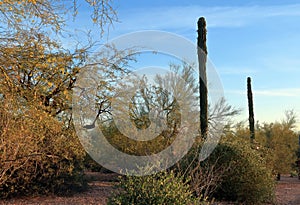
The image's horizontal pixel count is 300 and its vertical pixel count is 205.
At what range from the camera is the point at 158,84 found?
14.5 meters

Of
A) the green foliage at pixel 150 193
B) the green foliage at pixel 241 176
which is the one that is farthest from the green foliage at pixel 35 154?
the green foliage at pixel 241 176

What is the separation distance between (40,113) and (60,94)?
11.7ft

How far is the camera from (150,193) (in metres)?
5.93

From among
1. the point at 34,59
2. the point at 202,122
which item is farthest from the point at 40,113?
the point at 202,122

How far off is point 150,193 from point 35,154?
11.9ft

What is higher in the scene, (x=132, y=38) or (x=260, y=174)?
(x=132, y=38)

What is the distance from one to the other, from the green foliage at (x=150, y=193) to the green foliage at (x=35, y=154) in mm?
2349

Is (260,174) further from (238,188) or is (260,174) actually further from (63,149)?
(63,149)

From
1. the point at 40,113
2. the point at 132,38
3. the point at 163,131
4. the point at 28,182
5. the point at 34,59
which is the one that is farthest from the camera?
the point at 163,131

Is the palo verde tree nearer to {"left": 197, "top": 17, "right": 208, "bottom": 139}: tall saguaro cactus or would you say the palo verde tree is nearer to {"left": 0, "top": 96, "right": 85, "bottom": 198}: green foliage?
{"left": 0, "top": 96, "right": 85, "bottom": 198}: green foliage

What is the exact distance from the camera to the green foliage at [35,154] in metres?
7.95

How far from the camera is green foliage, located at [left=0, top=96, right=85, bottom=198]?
313 inches

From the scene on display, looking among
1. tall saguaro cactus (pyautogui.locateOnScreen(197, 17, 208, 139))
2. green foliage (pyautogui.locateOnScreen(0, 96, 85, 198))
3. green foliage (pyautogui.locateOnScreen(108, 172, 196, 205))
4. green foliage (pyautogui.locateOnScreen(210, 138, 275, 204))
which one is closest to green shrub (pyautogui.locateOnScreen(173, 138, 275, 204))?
green foliage (pyautogui.locateOnScreen(210, 138, 275, 204))

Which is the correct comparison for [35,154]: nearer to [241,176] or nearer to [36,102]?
[36,102]
